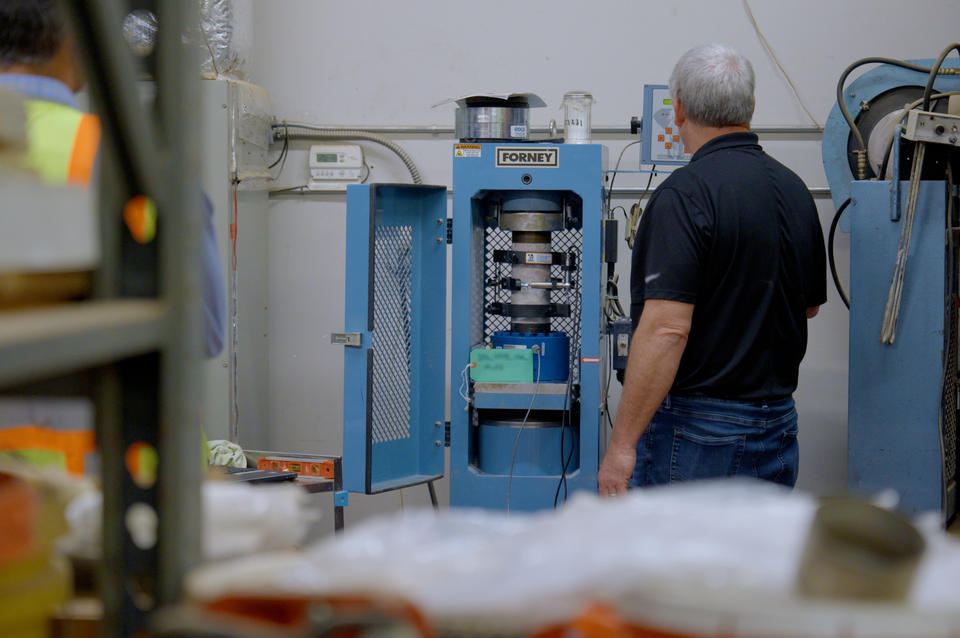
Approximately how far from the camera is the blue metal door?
238cm

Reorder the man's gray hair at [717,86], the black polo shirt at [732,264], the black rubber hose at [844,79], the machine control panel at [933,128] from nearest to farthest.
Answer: the black polo shirt at [732,264] → the man's gray hair at [717,86] → the machine control panel at [933,128] → the black rubber hose at [844,79]

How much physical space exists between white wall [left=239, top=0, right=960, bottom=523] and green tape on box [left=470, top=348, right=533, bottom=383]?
49.5 inches

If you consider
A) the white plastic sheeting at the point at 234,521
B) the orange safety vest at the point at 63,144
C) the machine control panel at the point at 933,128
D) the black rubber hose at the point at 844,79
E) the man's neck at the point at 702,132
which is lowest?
the white plastic sheeting at the point at 234,521

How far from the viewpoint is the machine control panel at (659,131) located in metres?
3.05

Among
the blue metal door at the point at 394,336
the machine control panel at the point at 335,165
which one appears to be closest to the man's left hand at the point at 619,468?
the blue metal door at the point at 394,336

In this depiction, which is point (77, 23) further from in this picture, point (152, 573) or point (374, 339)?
point (374, 339)

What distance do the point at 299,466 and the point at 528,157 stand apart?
97 cm

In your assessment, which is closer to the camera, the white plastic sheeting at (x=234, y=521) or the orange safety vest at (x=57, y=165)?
Answer: the white plastic sheeting at (x=234, y=521)

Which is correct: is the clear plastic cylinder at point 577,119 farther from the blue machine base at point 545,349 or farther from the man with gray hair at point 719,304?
the blue machine base at point 545,349

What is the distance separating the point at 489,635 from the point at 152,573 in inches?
9.3

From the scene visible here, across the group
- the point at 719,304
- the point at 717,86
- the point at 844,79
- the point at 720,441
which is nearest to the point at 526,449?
the point at 720,441

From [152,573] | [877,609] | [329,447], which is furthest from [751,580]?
[329,447]

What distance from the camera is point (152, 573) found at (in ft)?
2.07

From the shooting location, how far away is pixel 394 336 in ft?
8.48
